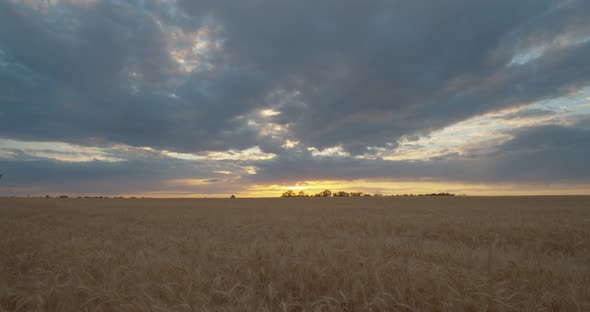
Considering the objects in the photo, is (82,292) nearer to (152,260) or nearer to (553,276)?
(152,260)

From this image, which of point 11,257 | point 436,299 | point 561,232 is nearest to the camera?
point 436,299

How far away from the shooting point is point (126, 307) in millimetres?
2750

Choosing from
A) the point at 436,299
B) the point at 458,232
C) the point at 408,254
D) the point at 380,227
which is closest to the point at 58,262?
the point at 436,299

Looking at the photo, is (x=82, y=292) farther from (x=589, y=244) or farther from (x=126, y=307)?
(x=589, y=244)

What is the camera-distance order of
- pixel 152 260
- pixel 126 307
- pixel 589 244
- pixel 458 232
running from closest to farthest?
pixel 126 307 < pixel 152 260 < pixel 589 244 < pixel 458 232

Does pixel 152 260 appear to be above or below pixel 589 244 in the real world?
above

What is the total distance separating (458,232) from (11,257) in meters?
11.5

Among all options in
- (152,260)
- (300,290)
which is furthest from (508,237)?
(152,260)

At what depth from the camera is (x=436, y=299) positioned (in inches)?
119

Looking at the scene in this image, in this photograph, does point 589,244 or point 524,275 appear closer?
point 524,275

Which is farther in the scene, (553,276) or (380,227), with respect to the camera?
(380,227)

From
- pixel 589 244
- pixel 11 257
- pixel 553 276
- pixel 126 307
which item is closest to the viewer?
pixel 126 307

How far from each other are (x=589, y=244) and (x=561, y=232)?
129 centimetres

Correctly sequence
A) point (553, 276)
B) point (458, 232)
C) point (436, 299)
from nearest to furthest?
point (436, 299) → point (553, 276) → point (458, 232)
